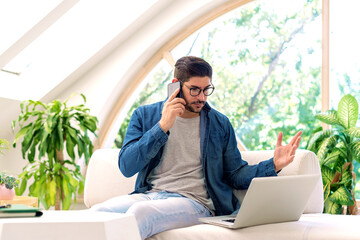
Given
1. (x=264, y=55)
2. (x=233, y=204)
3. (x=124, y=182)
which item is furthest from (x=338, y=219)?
(x=264, y=55)

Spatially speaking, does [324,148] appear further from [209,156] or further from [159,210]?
[159,210]

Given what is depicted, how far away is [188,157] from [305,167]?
22.0 inches

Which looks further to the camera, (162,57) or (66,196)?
(162,57)

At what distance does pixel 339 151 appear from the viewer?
387cm

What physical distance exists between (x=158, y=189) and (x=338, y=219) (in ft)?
2.70

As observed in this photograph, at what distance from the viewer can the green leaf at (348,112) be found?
3.90 meters

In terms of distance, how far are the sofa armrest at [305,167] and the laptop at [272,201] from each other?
283 mm

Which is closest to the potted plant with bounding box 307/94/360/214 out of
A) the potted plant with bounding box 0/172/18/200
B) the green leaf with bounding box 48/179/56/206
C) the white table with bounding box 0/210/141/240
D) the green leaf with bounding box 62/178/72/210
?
the green leaf with bounding box 62/178/72/210

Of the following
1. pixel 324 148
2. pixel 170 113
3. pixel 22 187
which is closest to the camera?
pixel 170 113

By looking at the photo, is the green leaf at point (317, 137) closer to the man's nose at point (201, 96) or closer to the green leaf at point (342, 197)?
the green leaf at point (342, 197)

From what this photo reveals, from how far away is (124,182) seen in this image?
2.58 m

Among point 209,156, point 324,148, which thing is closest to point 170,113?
point 209,156

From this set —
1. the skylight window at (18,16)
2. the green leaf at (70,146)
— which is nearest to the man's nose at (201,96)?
the skylight window at (18,16)

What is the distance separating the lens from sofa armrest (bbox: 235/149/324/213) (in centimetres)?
234
